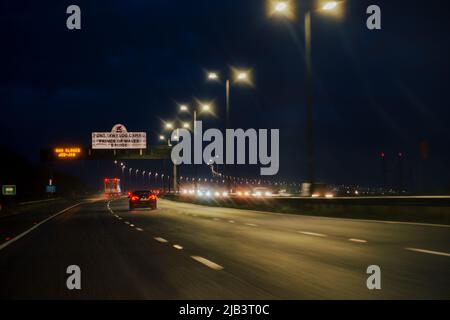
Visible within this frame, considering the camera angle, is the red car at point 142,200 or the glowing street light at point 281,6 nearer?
the glowing street light at point 281,6

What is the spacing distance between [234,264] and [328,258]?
1815 mm

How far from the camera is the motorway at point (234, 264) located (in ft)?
29.9

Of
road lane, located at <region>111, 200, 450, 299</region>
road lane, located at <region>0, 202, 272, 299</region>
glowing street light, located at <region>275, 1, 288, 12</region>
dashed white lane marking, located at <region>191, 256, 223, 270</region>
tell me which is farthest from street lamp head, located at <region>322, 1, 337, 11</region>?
dashed white lane marking, located at <region>191, 256, 223, 270</region>

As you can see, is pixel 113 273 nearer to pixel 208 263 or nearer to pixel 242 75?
pixel 208 263

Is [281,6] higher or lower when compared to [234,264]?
higher

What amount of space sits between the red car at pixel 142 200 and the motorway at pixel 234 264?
87.6 feet

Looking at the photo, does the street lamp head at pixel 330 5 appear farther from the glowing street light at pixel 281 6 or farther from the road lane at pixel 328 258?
the road lane at pixel 328 258

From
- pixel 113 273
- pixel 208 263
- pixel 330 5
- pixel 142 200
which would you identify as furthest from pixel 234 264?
pixel 142 200

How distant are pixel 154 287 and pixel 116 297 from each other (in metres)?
0.90

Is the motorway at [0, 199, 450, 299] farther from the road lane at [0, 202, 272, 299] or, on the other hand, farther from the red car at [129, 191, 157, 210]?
the red car at [129, 191, 157, 210]

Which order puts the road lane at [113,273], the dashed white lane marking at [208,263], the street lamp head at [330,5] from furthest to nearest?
the street lamp head at [330,5], the dashed white lane marking at [208,263], the road lane at [113,273]

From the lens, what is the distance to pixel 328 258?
1294 cm

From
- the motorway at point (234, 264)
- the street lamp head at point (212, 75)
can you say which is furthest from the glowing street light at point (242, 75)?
the motorway at point (234, 264)
